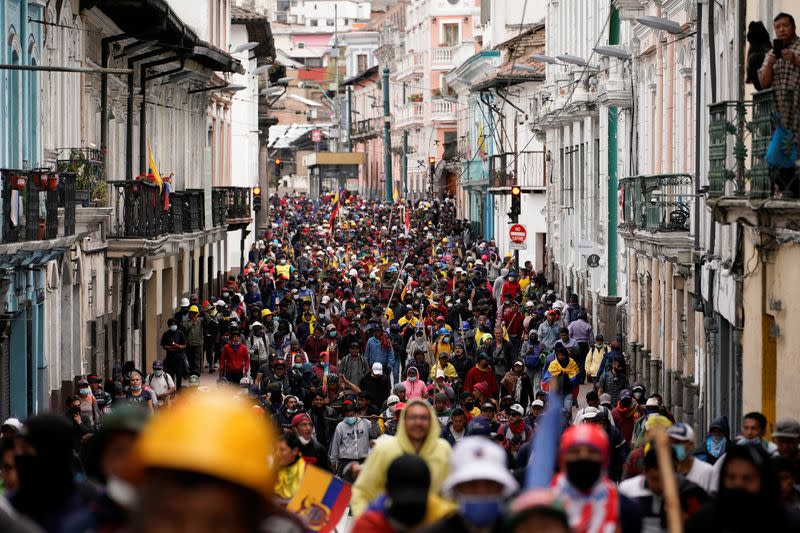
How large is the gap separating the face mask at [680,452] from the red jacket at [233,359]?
626 inches

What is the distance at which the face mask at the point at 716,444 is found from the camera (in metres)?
13.9

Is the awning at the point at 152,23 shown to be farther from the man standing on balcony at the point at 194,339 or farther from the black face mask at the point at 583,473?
the black face mask at the point at 583,473

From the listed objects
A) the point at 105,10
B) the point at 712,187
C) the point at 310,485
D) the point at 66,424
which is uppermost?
the point at 105,10

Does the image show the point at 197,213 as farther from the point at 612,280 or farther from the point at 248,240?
the point at 248,240

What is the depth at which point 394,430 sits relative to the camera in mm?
17750

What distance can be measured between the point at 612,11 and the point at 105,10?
9.60m

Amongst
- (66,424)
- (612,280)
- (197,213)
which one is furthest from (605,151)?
(66,424)

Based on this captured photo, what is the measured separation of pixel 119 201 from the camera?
95.5ft

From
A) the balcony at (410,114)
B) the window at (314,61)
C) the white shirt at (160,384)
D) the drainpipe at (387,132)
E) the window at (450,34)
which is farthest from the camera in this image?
the window at (314,61)

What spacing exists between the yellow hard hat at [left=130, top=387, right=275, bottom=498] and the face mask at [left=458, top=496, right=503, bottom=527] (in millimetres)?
2092

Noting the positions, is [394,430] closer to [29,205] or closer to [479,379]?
[479,379]

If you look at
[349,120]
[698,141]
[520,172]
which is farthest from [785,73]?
[349,120]

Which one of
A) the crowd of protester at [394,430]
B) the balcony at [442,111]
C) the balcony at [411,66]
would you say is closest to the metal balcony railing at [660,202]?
the crowd of protester at [394,430]

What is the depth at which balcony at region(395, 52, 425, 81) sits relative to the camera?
9170 centimetres
